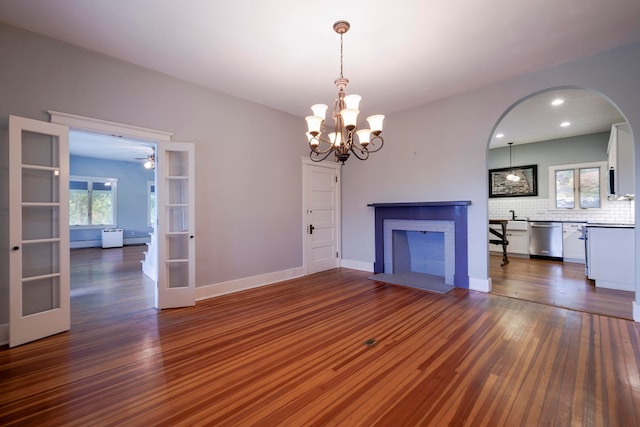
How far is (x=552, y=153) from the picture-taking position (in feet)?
21.9

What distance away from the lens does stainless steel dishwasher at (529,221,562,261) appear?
6.19m

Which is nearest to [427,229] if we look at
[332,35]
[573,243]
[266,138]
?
[266,138]

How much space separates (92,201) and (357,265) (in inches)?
374

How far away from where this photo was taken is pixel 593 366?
209 centimetres

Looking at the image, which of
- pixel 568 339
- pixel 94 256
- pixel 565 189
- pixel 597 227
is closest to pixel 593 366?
pixel 568 339

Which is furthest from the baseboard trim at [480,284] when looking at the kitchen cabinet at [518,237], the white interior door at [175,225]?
the white interior door at [175,225]

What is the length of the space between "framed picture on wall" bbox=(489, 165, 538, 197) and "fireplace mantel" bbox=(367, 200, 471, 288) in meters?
4.22

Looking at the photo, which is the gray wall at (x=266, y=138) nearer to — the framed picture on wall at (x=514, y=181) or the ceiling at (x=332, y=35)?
the ceiling at (x=332, y=35)

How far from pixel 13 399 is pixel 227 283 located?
2411 millimetres

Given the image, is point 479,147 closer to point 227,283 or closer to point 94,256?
point 227,283

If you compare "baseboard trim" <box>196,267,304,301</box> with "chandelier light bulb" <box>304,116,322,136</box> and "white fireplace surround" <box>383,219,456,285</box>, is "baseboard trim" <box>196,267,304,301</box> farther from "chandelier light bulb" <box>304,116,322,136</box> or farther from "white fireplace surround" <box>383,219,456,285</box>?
"chandelier light bulb" <box>304,116,322,136</box>

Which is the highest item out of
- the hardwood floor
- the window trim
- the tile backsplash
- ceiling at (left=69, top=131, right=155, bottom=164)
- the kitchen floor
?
ceiling at (left=69, top=131, right=155, bottom=164)

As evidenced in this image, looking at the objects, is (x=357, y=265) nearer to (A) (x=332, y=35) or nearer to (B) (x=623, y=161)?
(A) (x=332, y=35)

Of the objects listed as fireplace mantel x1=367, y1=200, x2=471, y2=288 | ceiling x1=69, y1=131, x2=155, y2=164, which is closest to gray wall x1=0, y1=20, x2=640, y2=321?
fireplace mantel x1=367, y1=200, x2=471, y2=288
